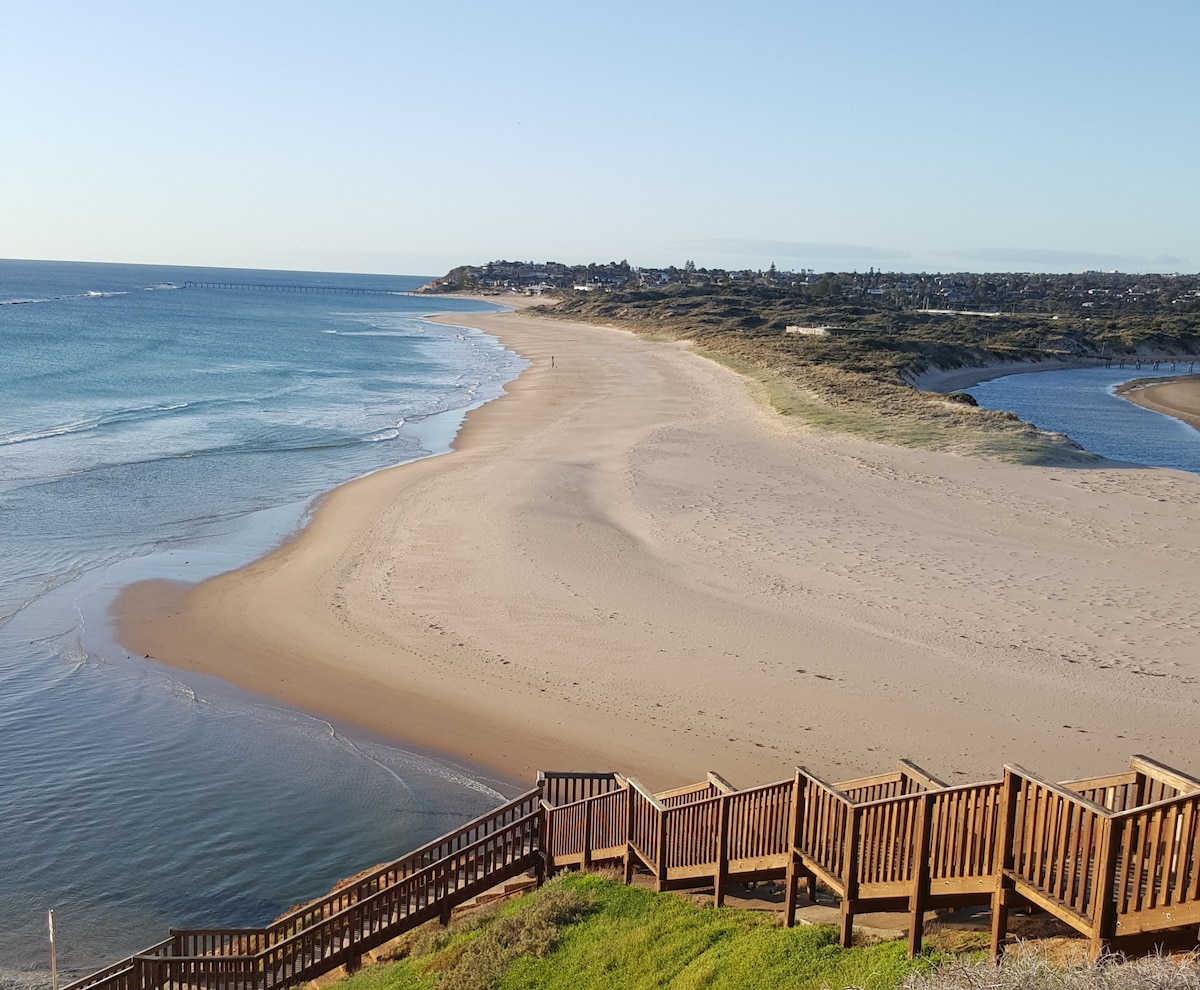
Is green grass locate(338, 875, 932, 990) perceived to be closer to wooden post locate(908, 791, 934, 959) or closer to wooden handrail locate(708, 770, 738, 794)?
wooden post locate(908, 791, 934, 959)

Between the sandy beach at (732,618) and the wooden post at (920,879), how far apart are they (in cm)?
583

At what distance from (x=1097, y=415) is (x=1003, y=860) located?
52666 millimetres

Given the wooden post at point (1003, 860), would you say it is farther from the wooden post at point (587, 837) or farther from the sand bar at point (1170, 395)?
the sand bar at point (1170, 395)

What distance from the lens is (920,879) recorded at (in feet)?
26.5

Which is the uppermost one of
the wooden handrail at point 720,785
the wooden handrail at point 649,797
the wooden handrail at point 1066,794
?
the wooden handrail at point 1066,794

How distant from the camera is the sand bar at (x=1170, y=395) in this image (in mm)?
58763

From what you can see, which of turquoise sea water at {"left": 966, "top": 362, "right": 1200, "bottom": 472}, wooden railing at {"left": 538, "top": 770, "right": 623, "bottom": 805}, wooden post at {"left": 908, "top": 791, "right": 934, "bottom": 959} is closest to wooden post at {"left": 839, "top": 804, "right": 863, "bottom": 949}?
wooden post at {"left": 908, "top": 791, "right": 934, "bottom": 959}

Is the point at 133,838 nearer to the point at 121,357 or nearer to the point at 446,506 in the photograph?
the point at 446,506

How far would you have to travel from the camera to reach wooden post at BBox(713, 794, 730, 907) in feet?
32.0

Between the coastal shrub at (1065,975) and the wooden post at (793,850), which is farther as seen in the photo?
the wooden post at (793,850)

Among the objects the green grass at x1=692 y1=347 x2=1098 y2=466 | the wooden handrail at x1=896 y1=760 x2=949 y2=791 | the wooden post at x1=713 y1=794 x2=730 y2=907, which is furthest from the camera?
the green grass at x1=692 y1=347 x2=1098 y2=466

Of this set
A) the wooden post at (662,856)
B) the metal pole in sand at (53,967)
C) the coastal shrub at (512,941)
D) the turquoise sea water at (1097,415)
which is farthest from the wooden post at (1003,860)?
the turquoise sea water at (1097,415)

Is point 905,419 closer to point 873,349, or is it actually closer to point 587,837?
point 587,837

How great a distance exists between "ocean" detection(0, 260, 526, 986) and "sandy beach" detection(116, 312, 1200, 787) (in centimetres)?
107
